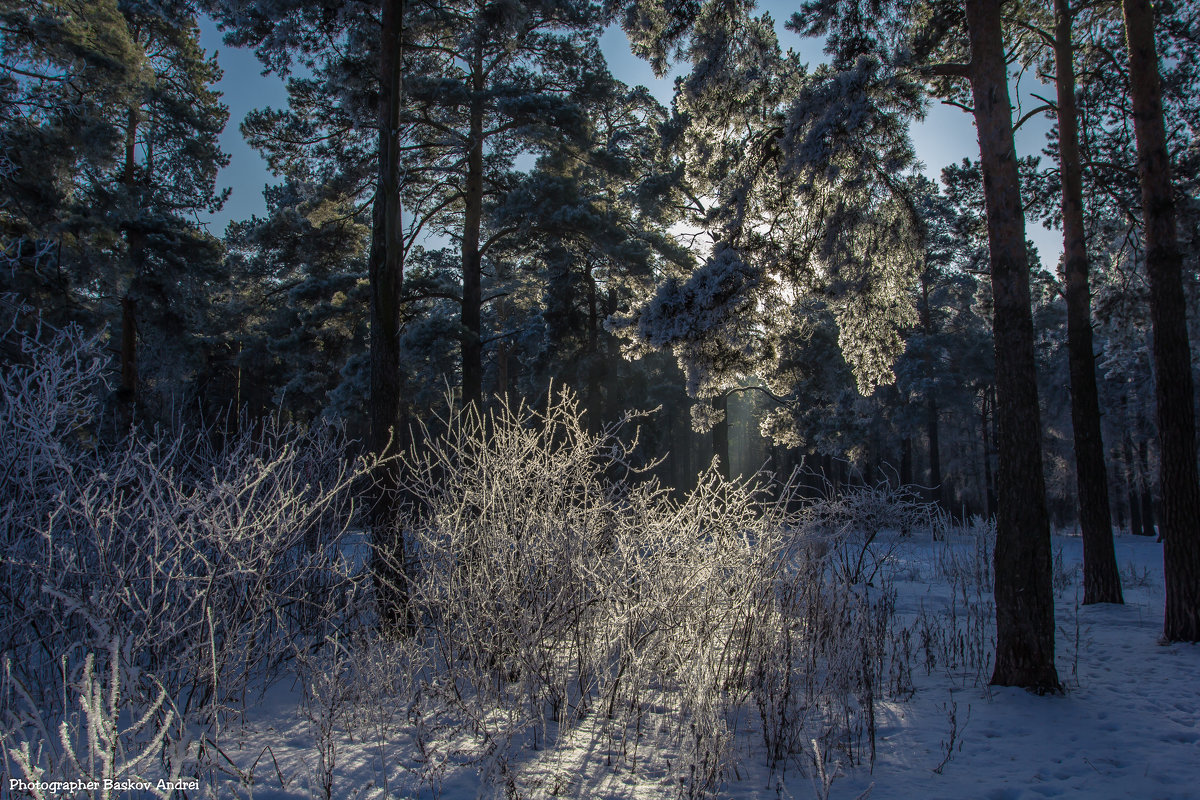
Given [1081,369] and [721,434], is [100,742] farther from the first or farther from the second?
[721,434]

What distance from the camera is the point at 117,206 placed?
504 inches

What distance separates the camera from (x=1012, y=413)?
5.11 meters

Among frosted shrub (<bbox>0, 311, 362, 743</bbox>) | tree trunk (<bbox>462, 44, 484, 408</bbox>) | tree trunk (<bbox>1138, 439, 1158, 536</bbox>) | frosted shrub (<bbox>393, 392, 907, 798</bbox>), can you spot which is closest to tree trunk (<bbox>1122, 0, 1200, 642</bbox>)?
frosted shrub (<bbox>393, 392, 907, 798</bbox>)

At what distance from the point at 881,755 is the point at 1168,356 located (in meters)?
5.44

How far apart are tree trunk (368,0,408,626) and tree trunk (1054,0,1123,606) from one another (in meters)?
8.16

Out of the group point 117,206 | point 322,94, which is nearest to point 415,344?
point 322,94

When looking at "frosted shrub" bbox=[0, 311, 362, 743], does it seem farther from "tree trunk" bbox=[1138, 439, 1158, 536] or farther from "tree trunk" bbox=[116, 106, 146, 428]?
"tree trunk" bbox=[1138, 439, 1158, 536]

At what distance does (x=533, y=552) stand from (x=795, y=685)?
216cm

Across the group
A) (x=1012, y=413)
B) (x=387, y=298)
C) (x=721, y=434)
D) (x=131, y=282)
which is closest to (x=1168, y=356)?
(x=1012, y=413)

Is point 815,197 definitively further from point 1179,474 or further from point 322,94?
point 322,94

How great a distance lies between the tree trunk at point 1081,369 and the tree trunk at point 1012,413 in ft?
12.1

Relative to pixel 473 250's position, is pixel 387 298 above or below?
below

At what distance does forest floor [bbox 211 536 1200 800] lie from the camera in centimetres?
329

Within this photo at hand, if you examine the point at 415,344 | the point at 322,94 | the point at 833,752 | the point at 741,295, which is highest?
the point at 322,94
